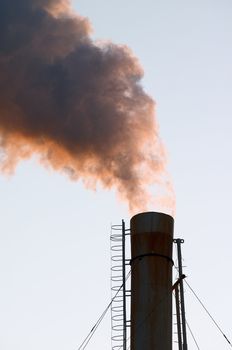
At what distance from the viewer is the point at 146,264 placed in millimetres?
13461

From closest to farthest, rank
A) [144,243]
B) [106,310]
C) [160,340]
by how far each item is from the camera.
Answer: [160,340]
[144,243]
[106,310]

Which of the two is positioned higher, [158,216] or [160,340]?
[158,216]

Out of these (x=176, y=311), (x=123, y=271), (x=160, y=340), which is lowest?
(x=160, y=340)

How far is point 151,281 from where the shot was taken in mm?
13328

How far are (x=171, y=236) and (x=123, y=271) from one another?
74.1 inches

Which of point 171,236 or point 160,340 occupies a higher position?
point 171,236

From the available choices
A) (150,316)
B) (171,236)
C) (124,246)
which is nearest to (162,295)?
(150,316)

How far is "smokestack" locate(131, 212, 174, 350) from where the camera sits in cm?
1287

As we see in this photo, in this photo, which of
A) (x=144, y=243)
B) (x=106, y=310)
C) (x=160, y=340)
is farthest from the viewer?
(x=106, y=310)

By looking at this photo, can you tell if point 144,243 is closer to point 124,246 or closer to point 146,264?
point 146,264

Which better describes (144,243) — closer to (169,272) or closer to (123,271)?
(169,272)

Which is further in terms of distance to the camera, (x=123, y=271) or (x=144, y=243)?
(x=123, y=271)

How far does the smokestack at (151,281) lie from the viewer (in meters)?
Answer: 12.9

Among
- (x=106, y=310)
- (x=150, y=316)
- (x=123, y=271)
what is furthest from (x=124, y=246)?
(x=150, y=316)
